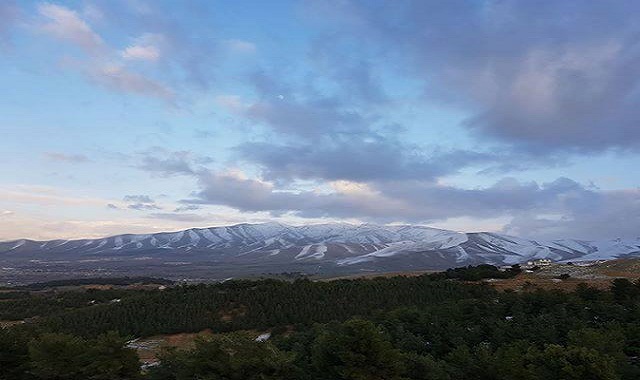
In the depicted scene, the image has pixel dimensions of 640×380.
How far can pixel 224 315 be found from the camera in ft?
151

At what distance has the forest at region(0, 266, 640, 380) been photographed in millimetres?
17062

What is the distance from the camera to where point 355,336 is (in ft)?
57.0

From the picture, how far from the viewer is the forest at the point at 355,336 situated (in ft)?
56.0

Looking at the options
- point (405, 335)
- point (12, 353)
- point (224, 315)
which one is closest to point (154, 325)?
point (224, 315)

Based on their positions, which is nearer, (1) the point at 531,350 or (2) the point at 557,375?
(2) the point at 557,375

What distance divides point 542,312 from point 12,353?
97.4ft

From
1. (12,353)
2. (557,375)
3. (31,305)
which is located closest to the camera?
(557,375)

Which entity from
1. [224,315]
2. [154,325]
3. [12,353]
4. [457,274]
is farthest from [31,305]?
[457,274]

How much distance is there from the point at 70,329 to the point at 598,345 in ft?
138

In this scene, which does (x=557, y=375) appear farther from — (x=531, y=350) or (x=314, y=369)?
(x=314, y=369)

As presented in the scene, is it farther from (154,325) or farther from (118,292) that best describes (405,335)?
(118,292)

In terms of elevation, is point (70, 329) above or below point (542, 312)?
below

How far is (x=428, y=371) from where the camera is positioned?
58.5ft

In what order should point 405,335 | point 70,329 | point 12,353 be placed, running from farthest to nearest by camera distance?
point 70,329, point 405,335, point 12,353
